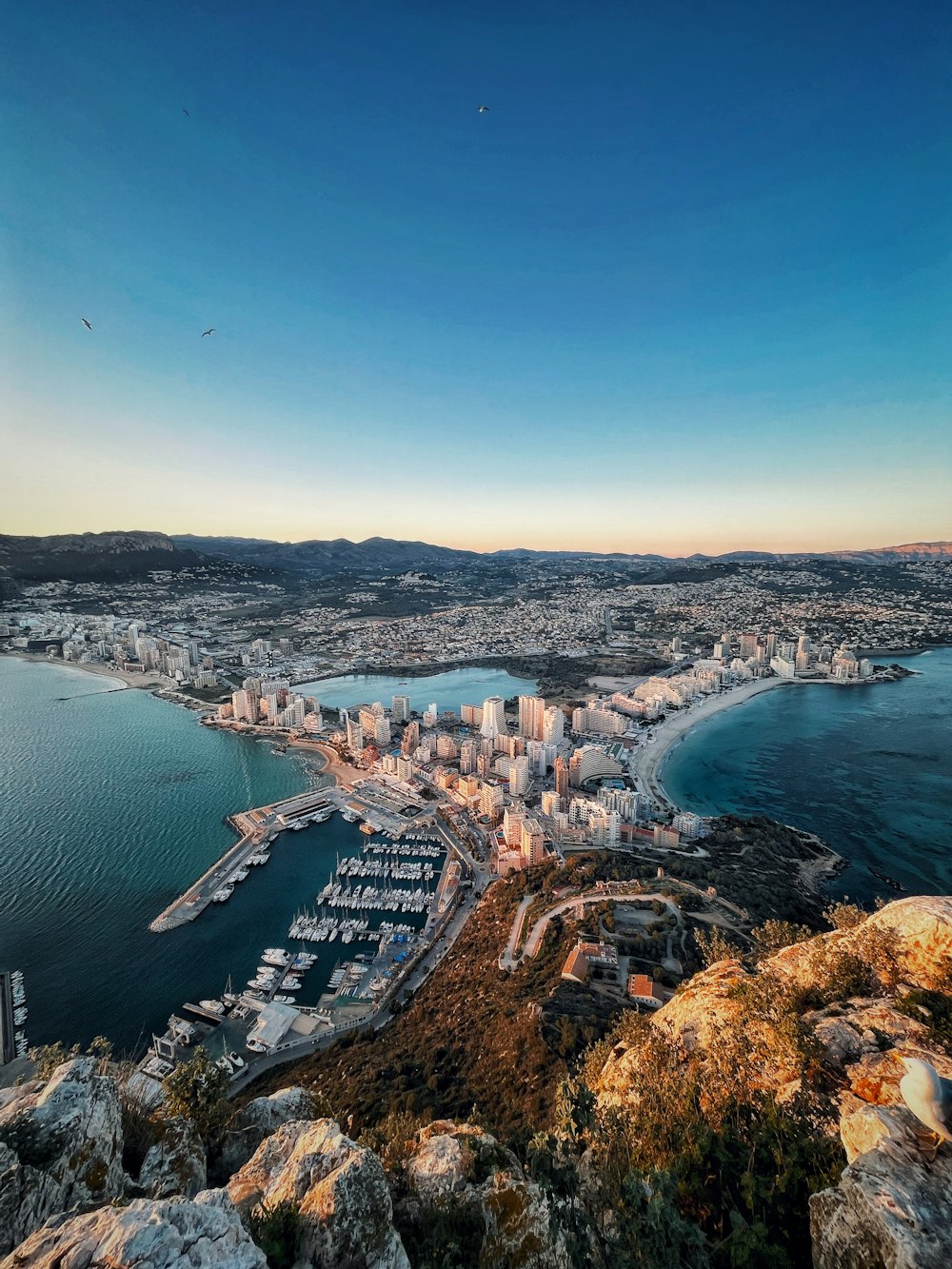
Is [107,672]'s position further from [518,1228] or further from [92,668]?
[518,1228]

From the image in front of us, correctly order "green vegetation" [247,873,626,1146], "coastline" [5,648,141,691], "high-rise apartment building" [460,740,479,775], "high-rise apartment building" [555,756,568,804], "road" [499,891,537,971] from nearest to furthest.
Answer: "green vegetation" [247,873,626,1146]
"road" [499,891,537,971]
"high-rise apartment building" [555,756,568,804]
"high-rise apartment building" [460,740,479,775]
"coastline" [5,648,141,691]

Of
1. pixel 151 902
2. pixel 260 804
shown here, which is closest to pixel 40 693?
pixel 260 804

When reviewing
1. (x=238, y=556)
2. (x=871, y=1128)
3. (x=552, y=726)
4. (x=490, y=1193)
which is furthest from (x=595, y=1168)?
(x=238, y=556)

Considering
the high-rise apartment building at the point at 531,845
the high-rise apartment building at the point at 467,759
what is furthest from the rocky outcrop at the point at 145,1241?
the high-rise apartment building at the point at 467,759

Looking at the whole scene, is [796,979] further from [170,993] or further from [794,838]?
[794,838]

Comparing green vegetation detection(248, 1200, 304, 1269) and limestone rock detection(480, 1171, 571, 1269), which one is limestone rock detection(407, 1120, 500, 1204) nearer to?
limestone rock detection(480, 1171, 571, 1269)

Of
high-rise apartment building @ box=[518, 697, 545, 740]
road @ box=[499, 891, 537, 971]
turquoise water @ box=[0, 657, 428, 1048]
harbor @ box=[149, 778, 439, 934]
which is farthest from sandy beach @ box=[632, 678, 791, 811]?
turquoise water @ box=[0, 657, 428, 1048]
